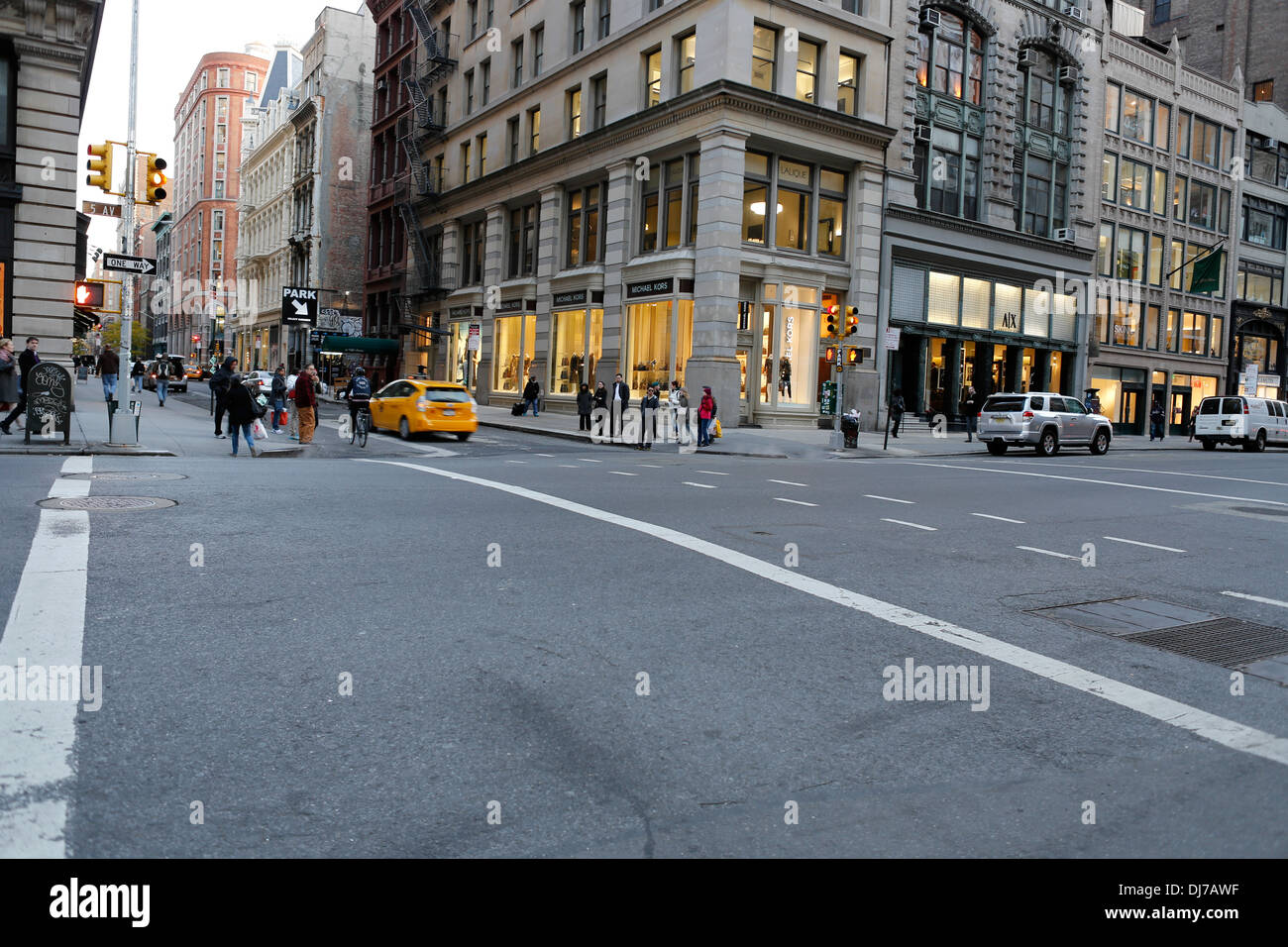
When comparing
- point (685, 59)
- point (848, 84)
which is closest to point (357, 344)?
point (685, 59)

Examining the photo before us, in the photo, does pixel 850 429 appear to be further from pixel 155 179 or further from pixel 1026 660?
pixel 1026 660

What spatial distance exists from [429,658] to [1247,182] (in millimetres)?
61071

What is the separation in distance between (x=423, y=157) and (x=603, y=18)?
18.4m

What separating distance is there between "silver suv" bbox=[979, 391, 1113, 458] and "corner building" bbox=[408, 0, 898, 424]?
21.1 feet

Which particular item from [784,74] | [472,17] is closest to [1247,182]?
[784,74]

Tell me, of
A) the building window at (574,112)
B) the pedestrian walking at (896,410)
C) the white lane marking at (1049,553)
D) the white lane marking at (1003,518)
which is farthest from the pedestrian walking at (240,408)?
the building window at (574,112)

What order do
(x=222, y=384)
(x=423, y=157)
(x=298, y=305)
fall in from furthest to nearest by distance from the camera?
(x=423, y=157)
(x=298, y=305)
(x=222, y=384)

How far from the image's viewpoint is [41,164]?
24672 millimetres

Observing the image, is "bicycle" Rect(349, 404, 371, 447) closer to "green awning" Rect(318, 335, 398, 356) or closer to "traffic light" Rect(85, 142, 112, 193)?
"traffic light" Rect(85, 142, 112, 193)

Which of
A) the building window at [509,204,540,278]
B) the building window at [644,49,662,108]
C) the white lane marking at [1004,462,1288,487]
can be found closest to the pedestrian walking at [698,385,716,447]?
the white lane marking at [1004,462,1288,487]

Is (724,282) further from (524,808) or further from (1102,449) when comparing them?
(524,808)

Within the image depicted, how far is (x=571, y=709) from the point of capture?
490 cm

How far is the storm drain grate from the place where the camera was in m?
6.47

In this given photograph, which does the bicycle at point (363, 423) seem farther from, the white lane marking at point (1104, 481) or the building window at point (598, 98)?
the building window at point (598, 98)
